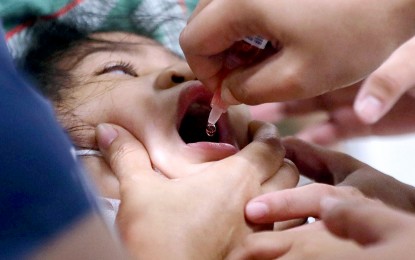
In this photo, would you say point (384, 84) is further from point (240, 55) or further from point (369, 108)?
point (240, 55)

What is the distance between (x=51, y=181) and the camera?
394 millimetres

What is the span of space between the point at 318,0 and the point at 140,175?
264mm

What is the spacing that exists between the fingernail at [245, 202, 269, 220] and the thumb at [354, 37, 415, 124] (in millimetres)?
157

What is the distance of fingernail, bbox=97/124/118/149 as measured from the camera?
75 centimetres

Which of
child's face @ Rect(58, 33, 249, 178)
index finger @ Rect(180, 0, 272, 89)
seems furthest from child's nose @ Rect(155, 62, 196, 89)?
index finger @ Rect(180, 0, 272, 89)

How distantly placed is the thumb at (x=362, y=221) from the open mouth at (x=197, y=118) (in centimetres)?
29

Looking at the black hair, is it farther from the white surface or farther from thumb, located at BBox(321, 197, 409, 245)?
the white surface

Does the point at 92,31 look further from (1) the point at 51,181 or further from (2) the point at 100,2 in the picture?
(1) the point at 51,181

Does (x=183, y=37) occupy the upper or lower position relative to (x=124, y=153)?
upper

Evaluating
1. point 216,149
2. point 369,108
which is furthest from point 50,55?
point 369,108

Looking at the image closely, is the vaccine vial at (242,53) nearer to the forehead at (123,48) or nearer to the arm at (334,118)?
A: the forehead at (123,48)

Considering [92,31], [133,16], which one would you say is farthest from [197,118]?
[133,16]

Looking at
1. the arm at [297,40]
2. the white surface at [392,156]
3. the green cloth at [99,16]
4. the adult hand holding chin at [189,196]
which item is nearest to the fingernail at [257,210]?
the adult hand holding chin at [189,196]

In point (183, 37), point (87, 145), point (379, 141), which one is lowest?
point (379, 141)
